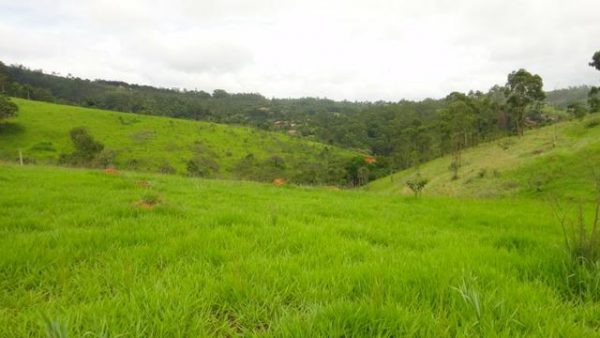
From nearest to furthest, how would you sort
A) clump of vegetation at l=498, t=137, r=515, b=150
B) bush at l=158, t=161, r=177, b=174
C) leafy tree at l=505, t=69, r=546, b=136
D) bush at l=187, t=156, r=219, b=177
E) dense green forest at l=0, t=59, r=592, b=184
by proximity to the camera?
1. clump of vegetation at l=498, t=137, r=515, b=150
2. leafy tree at l=505, t=69, r=546, b=136
3. dense green forest at l=0, t=59, r=592, b=184
4. bush at l=158, t=161, r=177, b=174
5. bush at l=187, t=156, r=219, b=177

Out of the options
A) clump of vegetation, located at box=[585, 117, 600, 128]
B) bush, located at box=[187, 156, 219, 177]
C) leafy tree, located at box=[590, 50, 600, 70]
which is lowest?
bush, located at box=[187, 156, 219, 177]

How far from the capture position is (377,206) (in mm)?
12117

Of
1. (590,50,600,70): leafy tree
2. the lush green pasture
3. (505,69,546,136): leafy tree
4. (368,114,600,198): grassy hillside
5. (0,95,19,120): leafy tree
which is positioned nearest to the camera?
the lush green pasture

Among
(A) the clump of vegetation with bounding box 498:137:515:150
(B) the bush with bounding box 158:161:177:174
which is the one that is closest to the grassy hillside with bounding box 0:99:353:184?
(B) the bush with bounding box 158:161:177:174

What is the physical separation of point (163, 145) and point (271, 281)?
308ft

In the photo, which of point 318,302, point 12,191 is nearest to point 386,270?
point 318,302

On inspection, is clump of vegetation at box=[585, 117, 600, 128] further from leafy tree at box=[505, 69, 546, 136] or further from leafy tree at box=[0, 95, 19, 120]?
leafy tree at box=[0, 95, 19, 120]

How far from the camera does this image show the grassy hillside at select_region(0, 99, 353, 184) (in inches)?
2985

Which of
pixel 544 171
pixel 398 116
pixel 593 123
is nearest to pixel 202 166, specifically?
pixel 544 171

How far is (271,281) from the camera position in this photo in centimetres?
372

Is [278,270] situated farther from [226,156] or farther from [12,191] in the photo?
[226,156]

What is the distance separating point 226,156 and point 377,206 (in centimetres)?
8527

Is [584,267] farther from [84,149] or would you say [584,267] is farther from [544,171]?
[84,149]

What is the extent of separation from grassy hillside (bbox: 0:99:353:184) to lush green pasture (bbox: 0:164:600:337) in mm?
68414
